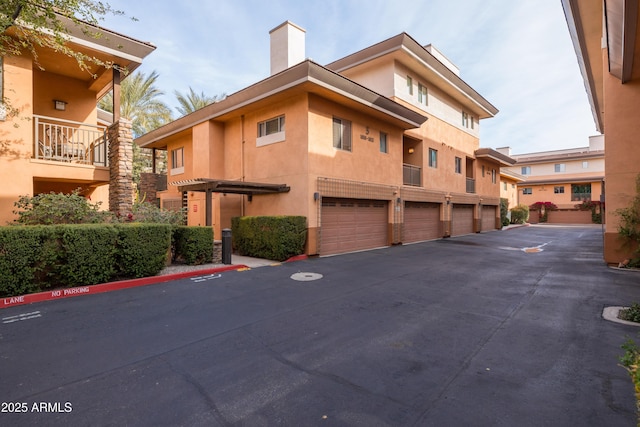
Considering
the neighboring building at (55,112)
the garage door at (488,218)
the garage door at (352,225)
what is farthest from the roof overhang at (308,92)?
the garage door at (488,218)

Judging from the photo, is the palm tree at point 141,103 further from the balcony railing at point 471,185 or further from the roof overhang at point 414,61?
the balcony railing at point 471,185

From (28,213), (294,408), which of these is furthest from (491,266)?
(28,213)

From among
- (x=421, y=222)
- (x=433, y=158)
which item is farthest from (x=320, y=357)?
(x=433, y=158)

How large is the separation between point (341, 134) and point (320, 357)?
11082 millimetres

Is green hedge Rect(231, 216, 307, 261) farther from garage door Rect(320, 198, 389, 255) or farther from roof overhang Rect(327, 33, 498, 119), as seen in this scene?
roof overhang Rect(327, 33, 498, 119)

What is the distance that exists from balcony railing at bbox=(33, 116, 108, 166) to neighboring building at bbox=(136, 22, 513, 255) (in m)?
3.19

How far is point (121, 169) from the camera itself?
1036cm

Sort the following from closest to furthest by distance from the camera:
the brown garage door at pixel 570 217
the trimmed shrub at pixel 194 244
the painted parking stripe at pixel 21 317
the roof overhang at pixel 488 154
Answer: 1. the painted parking stripe at pixel 21 317
2. the trimmed shrub at pixel 194 244
3. the roof overhang at pixel 488 154
4. the brown garage door at pixel 570 217

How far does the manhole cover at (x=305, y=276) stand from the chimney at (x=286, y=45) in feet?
34.0

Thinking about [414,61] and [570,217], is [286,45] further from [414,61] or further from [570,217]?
[570,217]

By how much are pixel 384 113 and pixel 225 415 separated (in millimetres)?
13764

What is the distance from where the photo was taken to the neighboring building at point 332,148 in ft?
40.0

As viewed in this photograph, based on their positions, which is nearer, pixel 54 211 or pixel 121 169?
pixel 54 211

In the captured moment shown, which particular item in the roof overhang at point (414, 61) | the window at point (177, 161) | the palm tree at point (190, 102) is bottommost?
the window at point (177, 161)
